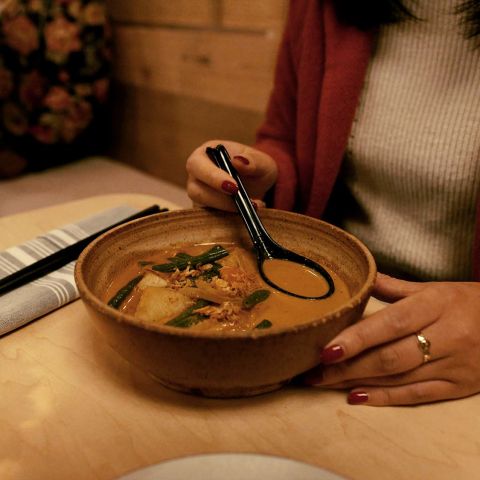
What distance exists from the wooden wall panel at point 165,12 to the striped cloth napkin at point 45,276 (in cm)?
138

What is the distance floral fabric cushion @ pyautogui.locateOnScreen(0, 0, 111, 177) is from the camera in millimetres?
2357

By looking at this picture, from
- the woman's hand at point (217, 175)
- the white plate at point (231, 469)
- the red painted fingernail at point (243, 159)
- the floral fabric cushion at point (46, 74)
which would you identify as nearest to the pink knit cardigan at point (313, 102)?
the woman's hand at point (217, 175)

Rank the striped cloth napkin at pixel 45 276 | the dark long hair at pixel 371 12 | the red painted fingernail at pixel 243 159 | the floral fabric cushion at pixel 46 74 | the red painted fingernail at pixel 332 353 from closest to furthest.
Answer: the red painted fingernail at pixel 332 353 → the striped cloth napkin at pixel 45 276 → the red painted fingernail at pixel 243 159 → the dark long hair at pixel 371 12 → the floral fabric cushion at pixel 46 74

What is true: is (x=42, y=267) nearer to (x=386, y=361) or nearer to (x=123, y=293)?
(x=123, y=293)

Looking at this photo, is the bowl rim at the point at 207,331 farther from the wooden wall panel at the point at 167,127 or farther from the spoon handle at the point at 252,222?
the wooden wall panel at the point at 167,127

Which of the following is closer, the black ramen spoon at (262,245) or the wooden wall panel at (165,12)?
the black ramen spoon at (262,245)

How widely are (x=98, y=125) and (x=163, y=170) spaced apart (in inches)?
18.1

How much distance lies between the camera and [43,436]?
69cm

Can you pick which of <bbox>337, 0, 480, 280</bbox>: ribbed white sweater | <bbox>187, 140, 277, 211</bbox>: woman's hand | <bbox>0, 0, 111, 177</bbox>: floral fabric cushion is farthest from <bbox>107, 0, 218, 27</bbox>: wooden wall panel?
<bbox>187, 140, 277, 211</bbox>: woman's hand

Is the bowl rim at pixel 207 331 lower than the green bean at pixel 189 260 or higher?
higher

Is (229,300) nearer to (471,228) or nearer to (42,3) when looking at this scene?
(471,228)

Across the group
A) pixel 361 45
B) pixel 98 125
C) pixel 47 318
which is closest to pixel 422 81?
pixel 361 45

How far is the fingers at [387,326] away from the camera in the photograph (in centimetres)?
68

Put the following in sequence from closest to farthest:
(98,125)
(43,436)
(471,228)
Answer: (43,436)
(471,228)
(98,125)
